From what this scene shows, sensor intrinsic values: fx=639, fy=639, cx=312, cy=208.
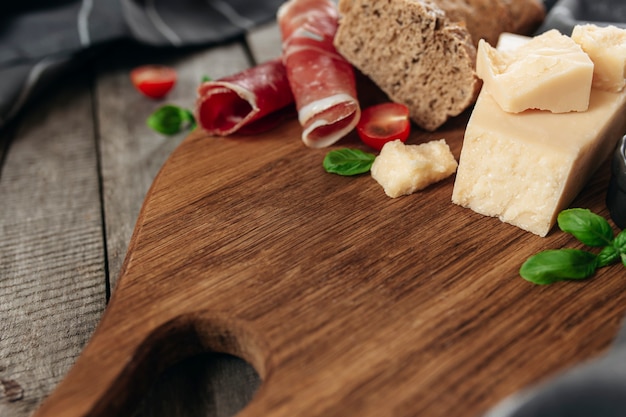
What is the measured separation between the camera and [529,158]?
243 centimetres

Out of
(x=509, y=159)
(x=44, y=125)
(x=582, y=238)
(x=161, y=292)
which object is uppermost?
(x=509, y=159)

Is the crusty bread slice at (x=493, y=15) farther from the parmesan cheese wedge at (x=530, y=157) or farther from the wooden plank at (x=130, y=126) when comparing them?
the wooden plank at (x=130, y=126)

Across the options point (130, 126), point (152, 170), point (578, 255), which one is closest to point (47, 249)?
point (152, 170)

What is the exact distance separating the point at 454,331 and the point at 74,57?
342 cm

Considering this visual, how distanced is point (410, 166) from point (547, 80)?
639mm

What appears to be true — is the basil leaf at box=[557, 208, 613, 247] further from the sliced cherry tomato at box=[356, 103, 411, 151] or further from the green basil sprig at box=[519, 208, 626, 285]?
the sliced cherry tomato at box=[356, 103, 411, 151]

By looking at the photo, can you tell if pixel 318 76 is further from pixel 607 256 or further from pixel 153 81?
pixel 607 256

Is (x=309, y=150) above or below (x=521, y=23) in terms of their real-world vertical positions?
below

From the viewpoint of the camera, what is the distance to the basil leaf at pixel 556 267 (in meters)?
2.25

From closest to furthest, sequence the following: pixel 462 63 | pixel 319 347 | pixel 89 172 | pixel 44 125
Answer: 1. pixel 319 347
2. pixel 462 63
3. pixel 89 172
4. pixel 44 125

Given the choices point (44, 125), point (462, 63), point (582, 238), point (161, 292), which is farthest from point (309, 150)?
point (44, 125)

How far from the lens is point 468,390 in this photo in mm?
1915

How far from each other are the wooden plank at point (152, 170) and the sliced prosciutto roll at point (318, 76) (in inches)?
36.0

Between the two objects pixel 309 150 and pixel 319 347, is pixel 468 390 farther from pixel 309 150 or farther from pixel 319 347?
pixel 309 150
